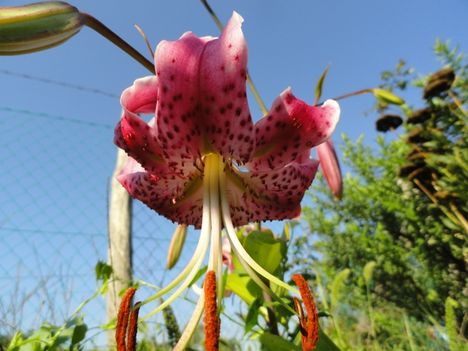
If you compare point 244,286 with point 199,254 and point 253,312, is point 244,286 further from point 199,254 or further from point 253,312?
point 199,254

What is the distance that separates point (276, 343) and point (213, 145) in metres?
0.28

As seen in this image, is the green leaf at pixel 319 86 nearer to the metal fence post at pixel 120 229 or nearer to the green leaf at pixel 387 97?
the green leaf at pixel 387 97

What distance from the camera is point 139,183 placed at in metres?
0.67

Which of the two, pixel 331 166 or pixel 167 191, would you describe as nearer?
pixel 167 191

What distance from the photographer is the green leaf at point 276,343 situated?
595 mm

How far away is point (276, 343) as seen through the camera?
0.60m

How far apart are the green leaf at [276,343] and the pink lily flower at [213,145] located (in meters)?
0.09

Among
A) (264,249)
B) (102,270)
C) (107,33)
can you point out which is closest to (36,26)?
(107,33)

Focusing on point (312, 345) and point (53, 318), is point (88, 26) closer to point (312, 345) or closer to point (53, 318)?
point (312, 345)

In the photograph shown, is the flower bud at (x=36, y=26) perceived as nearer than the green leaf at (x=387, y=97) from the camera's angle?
Yes

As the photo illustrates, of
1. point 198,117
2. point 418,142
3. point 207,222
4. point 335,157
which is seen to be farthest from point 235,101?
point 418,142

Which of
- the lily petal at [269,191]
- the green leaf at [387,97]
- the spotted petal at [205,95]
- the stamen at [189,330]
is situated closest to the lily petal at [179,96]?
the spotted petal at [205,95]

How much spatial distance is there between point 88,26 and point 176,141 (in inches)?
7.6

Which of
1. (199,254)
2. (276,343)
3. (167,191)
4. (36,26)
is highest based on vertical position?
(36,26)
